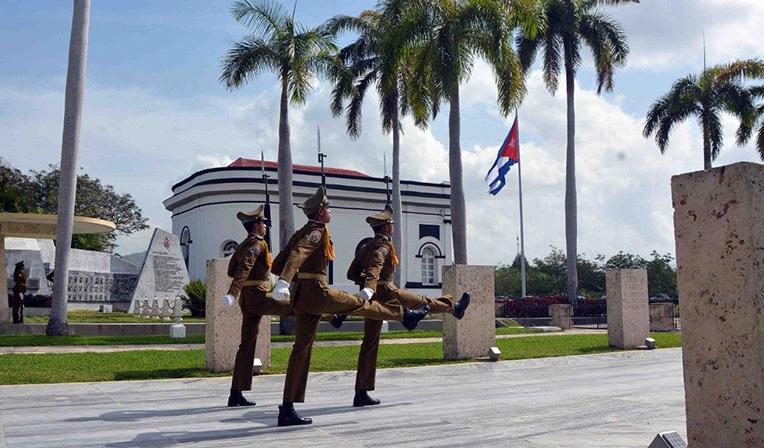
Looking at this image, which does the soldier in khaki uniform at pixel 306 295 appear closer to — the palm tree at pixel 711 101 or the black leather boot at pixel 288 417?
the black leather boot at pixel 288 417

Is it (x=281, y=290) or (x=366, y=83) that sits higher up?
(x=366, y=83)

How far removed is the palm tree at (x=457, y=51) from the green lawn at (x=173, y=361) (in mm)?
8291

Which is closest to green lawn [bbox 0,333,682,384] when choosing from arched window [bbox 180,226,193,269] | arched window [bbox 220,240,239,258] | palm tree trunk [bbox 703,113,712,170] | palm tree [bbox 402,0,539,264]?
palm tree [bbox 402,0,539,264]

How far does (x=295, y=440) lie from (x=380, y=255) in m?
2.44

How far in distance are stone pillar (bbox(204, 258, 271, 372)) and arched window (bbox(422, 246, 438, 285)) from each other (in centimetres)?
3741

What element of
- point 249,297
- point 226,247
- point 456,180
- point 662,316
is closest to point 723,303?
point 249,297

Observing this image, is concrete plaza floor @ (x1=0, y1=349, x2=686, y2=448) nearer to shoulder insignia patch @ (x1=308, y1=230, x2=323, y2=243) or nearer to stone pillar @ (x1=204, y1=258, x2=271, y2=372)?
stone pillar @ (x1=204, y1=258, x2=271, y2=372)

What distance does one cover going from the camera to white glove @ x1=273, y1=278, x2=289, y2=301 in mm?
6992

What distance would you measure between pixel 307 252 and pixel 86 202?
49.2m

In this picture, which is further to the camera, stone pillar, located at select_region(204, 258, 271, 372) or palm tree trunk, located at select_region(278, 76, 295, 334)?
palm tree trunk, located at select_region(278, 76, 295, 334)

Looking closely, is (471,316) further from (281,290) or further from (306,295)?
(281,290)

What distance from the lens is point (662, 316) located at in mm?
27422

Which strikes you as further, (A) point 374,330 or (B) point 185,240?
(B) point 185,240

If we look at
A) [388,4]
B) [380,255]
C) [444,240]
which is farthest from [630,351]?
[444,240]
